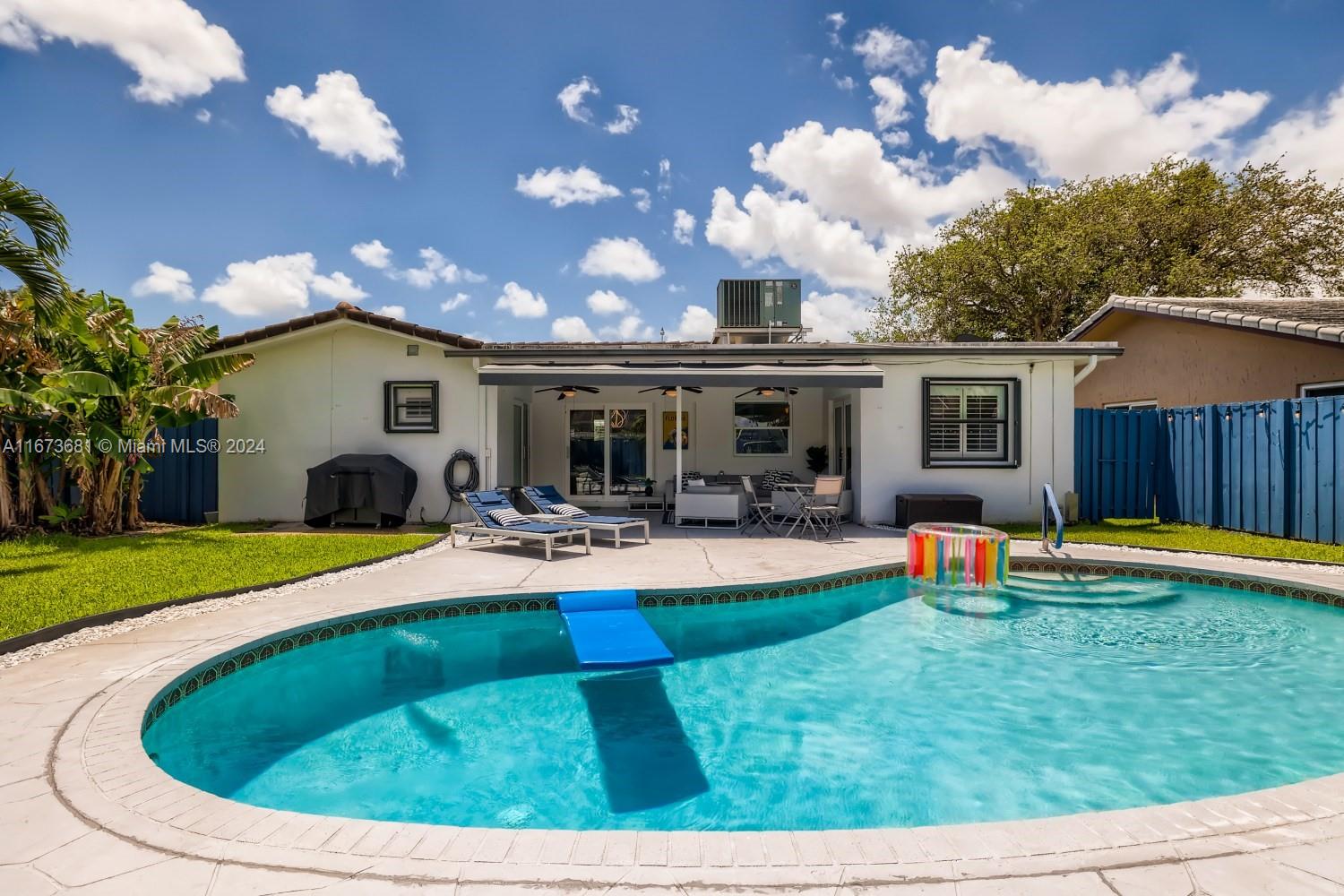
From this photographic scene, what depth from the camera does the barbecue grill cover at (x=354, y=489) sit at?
37.7 ft

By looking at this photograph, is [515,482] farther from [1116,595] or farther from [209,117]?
[1116,595]

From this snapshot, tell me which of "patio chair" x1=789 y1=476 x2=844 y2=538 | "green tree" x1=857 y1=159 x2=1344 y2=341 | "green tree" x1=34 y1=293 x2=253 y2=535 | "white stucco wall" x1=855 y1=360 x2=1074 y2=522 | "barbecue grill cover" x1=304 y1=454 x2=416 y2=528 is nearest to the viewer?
"green tree" x1=34 y1=293 x2=253 y2=535

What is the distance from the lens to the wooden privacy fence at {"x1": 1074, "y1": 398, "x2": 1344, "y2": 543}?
9.40m

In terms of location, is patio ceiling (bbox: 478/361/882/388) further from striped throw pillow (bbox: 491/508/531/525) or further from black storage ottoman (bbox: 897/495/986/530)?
striped throw pillow (bbox: 491/508/531/525)

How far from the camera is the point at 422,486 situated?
40.9ft

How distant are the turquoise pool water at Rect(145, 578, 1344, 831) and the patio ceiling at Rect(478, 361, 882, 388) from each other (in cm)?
516

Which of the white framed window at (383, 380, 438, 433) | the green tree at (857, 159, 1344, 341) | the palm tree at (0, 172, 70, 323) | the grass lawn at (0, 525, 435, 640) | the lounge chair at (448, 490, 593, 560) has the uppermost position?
the green tree at (857, 159, 1344, 341)

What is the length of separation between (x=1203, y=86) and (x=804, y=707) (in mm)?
23491

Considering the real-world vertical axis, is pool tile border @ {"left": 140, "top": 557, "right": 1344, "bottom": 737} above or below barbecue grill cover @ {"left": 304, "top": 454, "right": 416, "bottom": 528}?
below

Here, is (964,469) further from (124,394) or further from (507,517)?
(124,394)

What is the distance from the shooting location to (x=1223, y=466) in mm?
11023

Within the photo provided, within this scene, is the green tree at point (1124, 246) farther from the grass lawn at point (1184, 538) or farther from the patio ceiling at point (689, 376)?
the patio ceiling at point (689, 376)

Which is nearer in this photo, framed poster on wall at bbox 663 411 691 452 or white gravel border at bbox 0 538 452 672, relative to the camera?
white gravel border at bbox 0 538 452 672

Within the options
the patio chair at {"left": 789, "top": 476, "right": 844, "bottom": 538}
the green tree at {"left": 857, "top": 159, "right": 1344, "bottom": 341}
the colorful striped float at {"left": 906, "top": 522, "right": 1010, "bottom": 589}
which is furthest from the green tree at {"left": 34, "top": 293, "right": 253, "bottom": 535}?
the green tree at {"left": 857, "top": 159, "right": 1344, "bottom": 341}
